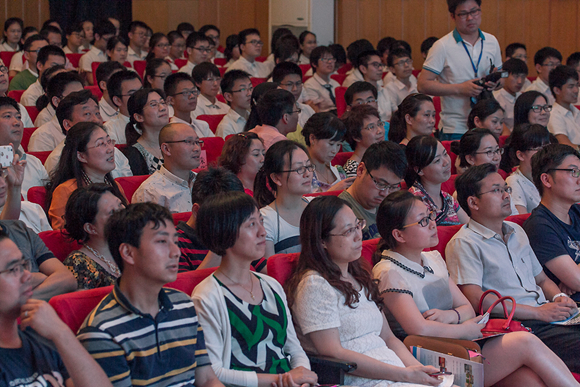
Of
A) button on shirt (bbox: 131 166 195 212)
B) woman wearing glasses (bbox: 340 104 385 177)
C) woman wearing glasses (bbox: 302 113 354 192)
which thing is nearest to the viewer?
button on shirt (bbox: 131 166 195 212)

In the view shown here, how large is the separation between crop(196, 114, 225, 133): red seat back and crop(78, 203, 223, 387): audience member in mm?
3111

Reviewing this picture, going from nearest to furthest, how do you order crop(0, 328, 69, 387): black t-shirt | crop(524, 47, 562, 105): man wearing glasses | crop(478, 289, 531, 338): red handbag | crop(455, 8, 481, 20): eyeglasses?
crop(0, 328, 69, 387): black t-shirt
crop(478, 289, 531, 338): red handbag
crop(455, 8, 481, 20): eyeglasses
crop(524, 47, 562, 105): man wearing glasses

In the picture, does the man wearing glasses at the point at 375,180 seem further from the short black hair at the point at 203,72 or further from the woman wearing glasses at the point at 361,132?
the short black hair at the point at 203,72

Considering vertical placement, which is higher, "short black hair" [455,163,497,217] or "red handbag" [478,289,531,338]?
"short black hair" [455,163,497,217]

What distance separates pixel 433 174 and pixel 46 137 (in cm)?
217

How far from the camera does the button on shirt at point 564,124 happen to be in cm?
466

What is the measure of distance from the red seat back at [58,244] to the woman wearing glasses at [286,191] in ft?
2.26

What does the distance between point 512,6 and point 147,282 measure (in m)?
7.96

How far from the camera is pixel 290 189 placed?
2615mm

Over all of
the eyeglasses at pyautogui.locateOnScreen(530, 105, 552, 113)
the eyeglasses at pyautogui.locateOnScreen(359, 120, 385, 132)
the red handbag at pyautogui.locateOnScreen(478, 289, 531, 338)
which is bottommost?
the red handbag at pyautogui.locateOnScreen(478, 289, 531, 338)

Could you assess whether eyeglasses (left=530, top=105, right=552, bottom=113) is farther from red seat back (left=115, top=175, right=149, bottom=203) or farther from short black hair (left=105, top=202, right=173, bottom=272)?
short black hair (left=105, top=202, right=173, bottom=272)

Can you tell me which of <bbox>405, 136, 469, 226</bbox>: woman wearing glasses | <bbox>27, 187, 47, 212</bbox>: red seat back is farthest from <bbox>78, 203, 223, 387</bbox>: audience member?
<bbox>405, 136, 469, 226</bbox>: woman wearing glasses

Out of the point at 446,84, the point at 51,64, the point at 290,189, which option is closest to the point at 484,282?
the point at 290,189

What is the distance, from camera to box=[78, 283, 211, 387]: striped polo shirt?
1545 mm
